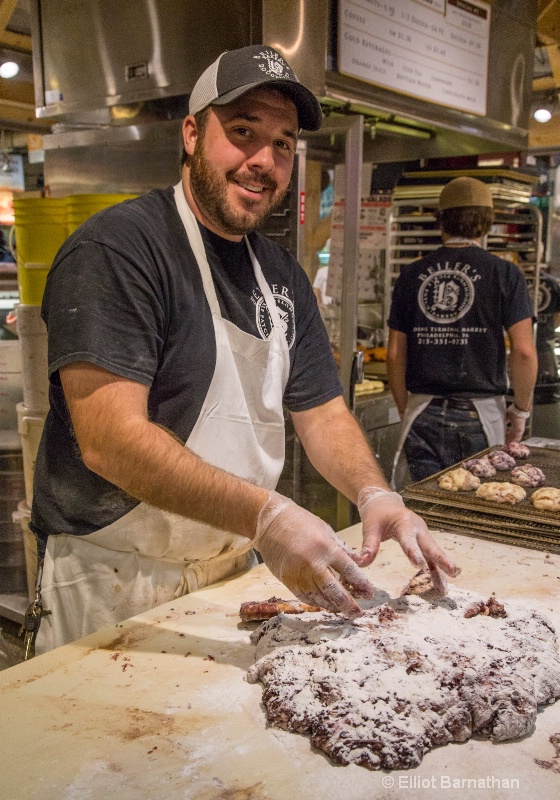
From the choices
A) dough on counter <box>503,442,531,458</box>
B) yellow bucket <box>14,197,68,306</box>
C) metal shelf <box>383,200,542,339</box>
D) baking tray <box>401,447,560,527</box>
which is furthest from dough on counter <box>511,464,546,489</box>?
metal shelf <box>383,200,542,339</box>

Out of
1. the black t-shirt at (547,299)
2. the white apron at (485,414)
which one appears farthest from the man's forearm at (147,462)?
the black t-shirt at (547,299)

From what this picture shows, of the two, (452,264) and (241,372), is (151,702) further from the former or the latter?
(452,264)

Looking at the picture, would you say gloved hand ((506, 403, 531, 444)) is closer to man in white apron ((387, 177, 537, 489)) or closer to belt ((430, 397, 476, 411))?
man in white apron ((387, 177, 537, 489))

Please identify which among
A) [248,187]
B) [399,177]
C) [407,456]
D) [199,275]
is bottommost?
[407,456]

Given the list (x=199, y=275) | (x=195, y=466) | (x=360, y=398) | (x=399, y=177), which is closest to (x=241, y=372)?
(x=199, y=275)

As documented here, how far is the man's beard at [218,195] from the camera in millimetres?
1908

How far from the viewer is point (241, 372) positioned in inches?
76.7

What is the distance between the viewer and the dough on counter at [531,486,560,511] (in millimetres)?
2412

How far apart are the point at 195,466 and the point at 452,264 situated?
2.70 meters

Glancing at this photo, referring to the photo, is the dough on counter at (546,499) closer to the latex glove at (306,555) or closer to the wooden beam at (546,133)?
the latex glove at (306,555)

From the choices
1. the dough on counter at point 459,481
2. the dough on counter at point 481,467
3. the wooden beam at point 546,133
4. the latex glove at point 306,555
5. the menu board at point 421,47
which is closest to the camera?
the latex glove at point 306,555

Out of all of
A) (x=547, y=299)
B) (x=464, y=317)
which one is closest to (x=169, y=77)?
(x=464, y=317)

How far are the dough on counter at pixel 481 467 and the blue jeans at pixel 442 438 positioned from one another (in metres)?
0.92

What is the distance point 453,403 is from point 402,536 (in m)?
2.21
